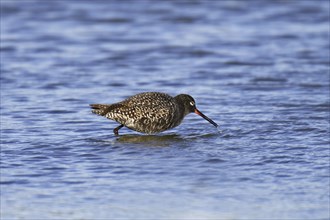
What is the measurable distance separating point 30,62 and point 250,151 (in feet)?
21.2

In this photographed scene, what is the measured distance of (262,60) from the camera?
14883 millimetres

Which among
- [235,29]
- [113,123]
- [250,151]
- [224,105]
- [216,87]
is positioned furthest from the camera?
[235,29]

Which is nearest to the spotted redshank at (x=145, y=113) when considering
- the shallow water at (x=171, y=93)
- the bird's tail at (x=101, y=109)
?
the bird's tail at (x=101, y=109)

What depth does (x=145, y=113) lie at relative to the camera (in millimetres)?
9883

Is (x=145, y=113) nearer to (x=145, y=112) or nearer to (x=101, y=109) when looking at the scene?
(x=145, y=112)

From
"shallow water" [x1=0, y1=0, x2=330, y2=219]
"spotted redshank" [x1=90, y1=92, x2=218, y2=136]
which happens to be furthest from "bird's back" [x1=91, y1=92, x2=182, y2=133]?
"shallow water" [x1=0, y1=0, x2=330, y2=219]

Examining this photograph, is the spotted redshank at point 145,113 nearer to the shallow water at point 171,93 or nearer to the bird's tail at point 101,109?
the bird's tail at point 101,109

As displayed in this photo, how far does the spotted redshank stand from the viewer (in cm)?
986

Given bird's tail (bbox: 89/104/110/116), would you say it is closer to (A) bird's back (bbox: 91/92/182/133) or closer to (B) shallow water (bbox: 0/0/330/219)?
(A) bird's back (bbox: 91/92/182/133)

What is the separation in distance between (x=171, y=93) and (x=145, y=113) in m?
2.77

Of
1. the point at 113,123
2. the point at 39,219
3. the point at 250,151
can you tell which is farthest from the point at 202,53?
the point at 39,219

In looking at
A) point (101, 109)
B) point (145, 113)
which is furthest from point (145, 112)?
point (101, 109)

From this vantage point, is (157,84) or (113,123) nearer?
(113,123)

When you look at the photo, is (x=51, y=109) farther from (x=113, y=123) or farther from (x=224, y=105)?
(x=224, y=105)
